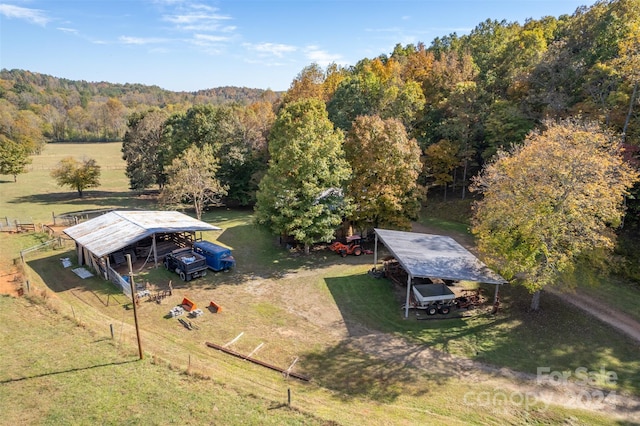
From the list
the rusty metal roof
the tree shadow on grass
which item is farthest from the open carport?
the tree shadow on grass

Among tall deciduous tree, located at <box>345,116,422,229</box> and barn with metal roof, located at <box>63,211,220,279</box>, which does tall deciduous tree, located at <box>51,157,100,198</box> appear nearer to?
barn with metal roof, located at <box>63,211,220,279</box>

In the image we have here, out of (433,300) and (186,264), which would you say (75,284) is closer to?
(186,264)

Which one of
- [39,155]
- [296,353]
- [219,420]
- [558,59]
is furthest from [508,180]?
[39,155]

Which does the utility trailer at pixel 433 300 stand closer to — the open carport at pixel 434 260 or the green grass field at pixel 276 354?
the open carport at pixel 434 260

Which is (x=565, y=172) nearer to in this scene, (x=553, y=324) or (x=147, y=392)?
(x=553, y=324)

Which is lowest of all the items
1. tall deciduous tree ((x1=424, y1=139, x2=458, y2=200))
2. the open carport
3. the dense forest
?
the open carport

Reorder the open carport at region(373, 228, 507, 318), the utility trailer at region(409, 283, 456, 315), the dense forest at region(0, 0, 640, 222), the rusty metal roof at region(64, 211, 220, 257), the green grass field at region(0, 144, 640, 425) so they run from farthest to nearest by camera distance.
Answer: the dense forest at region(0, 0, 640, 222)
the rusty metal roof at region(64, 211, 220, 257)
the utility trailer at region(409, 283, 456, 315)
the open carport at region(373, 228, 507, 318)
the green grass field at region(0, 144, 640, 425)

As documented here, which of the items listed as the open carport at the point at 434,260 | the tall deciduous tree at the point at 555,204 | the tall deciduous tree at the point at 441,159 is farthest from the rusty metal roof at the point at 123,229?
the tall deciduous tree at the point at 441,159
